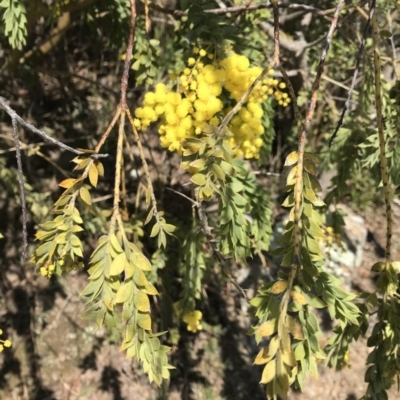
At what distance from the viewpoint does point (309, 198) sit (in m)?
0.94

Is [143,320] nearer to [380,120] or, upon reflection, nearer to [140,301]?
[140,301]

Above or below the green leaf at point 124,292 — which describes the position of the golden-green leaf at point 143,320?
below

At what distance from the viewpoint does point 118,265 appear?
39.1 inches

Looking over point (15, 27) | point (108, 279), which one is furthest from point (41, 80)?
point (108, 279)

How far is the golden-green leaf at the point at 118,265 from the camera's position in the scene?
989 mm

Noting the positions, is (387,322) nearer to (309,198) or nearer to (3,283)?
(309,198)

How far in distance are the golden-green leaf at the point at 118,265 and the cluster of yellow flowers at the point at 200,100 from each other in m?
0.38

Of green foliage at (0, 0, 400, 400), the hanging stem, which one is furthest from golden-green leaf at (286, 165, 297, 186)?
the hanging stem

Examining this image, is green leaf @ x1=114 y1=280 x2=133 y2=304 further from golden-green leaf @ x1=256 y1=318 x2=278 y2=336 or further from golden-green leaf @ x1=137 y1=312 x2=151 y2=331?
golden-green leaf @ x1=256 y1=318 x2=278 y2=336

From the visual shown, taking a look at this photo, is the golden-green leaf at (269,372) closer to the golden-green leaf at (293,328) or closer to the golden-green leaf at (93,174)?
the golden-green leaf at (293,328)

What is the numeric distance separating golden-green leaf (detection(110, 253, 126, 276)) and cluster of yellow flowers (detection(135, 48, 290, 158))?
0.38m

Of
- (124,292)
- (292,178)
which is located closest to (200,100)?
(292,178)

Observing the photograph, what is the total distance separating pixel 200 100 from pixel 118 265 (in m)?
0.49

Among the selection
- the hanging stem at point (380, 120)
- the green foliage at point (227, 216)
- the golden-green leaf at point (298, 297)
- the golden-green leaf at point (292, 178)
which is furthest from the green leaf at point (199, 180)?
the hanging stem at point (380, 120)
